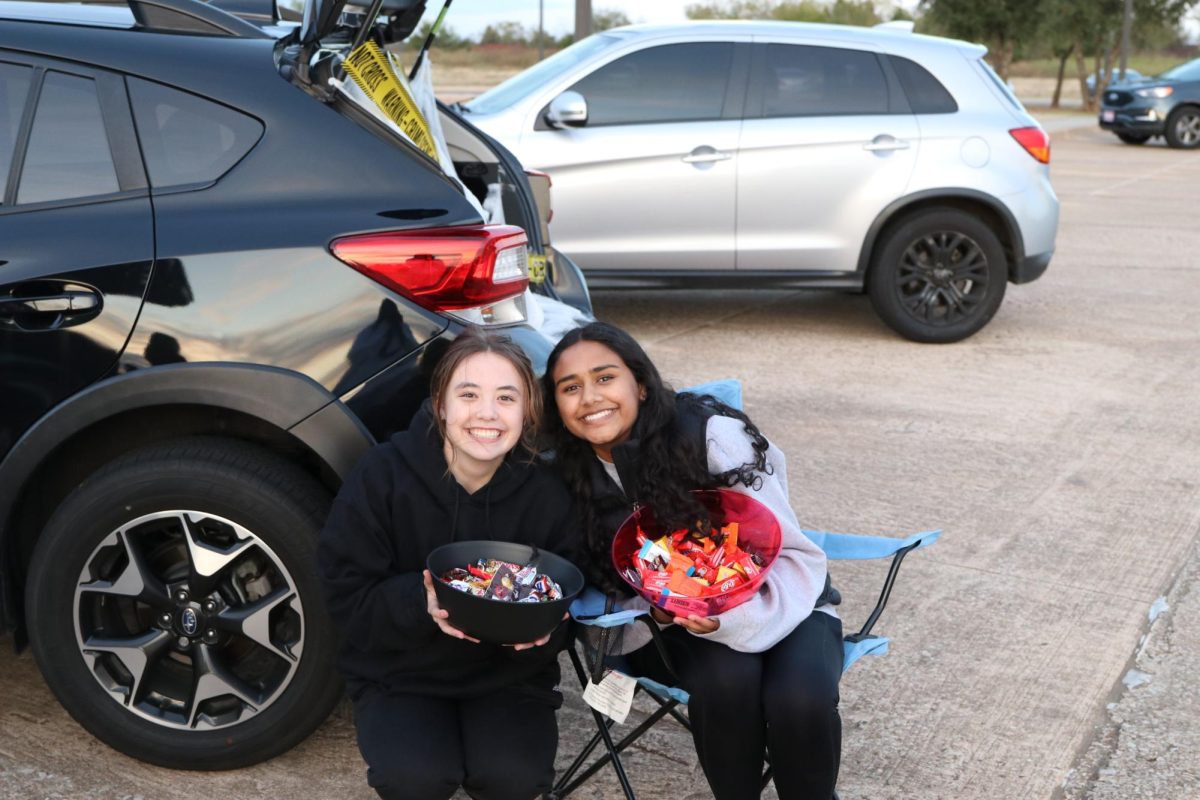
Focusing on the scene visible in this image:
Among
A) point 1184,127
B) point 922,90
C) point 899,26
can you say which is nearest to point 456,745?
point 922,90

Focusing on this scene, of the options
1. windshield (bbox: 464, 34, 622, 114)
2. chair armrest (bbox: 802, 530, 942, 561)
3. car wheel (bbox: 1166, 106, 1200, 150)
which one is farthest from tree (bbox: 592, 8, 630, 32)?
chair armrest (bbox: 802, 530, 942, 561)

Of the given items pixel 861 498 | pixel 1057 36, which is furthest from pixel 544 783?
pixel 1057 36

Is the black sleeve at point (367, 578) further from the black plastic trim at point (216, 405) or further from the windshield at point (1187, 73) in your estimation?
the windshield at point (1187, 73)

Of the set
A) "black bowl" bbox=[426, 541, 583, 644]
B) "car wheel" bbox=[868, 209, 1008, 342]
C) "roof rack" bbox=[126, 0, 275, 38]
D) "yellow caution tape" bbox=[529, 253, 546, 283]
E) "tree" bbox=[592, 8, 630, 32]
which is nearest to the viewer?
"black bowl" bbox=[426, 541, 583, 644]

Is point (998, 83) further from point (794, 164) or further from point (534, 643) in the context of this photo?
point (534, 643)

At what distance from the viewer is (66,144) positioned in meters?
2.99

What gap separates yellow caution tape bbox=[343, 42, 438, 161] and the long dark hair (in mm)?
656

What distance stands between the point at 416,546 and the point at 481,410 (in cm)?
32

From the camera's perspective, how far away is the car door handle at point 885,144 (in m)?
7.33

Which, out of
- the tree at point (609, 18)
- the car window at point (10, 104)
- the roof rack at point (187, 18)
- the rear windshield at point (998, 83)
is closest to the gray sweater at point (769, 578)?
the roof rack at point (187, 18)

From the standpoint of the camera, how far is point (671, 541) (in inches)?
112

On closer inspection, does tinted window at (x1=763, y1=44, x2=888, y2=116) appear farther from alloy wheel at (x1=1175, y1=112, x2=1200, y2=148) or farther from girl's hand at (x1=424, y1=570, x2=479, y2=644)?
alloy wheel at (x1=1175, y1=112, x2=1200, y2=148)

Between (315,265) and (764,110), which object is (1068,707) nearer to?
(315,265)

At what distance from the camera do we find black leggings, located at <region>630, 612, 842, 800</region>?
8.86ft
